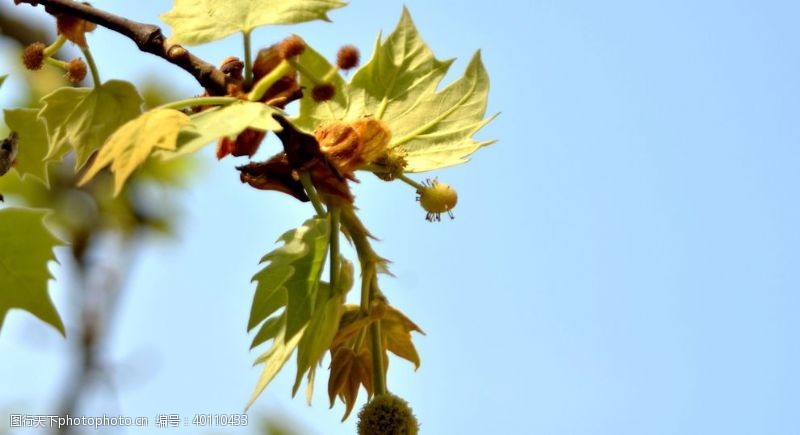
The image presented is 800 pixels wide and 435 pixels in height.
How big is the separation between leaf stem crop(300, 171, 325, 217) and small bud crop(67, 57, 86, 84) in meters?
0.24

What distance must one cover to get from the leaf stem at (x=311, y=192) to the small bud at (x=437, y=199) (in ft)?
0.52

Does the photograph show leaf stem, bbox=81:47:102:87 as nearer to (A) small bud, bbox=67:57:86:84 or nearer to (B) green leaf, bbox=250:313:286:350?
(A) small bud, bbox=67:57:86:84

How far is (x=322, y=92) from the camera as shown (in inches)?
32.6

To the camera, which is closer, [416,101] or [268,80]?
[268,80]

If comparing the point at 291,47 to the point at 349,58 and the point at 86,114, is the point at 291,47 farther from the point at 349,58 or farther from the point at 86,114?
the point at 86,114

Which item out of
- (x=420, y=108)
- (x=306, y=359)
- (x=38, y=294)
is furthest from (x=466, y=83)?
(x=38, y=294)

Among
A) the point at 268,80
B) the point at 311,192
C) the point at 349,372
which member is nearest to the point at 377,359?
the point at 349,372

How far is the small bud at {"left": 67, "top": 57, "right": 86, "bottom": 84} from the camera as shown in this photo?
0.90m

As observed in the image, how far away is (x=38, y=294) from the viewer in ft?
2.69

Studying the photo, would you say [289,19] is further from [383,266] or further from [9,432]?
[9,432]

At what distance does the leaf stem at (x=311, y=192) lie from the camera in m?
0.83

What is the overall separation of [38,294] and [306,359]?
0.75 feet

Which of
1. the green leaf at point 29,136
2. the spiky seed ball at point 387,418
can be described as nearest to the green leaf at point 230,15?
the green leaf at point 29,136

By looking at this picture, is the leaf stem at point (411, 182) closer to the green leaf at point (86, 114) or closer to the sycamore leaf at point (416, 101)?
the sycamore leaf at point (416, 101)
